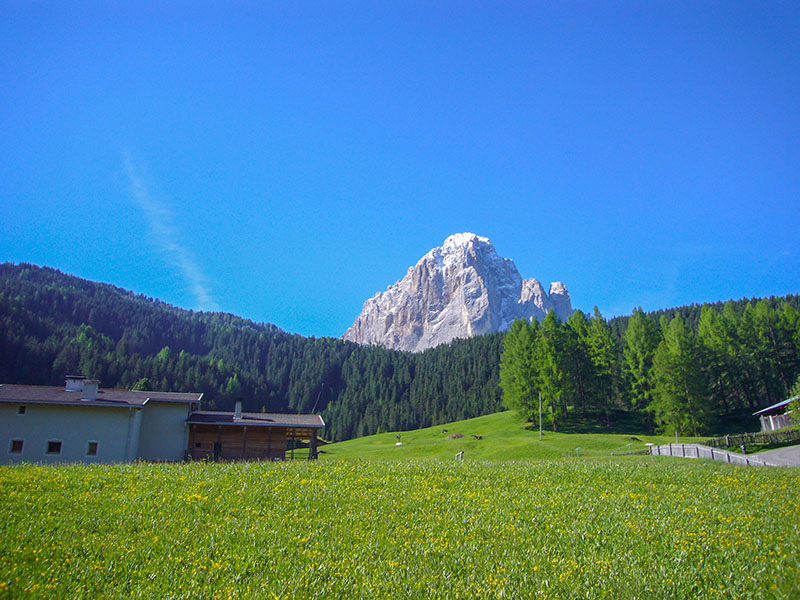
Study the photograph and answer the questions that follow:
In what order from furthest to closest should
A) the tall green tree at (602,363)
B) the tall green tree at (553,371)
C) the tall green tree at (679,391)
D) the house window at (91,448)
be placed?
1. the tall green tree at (602,363)
2. the tall green tree at (553,371)
3. the tall green tree at (679,391)
4. the house window at (91,448)

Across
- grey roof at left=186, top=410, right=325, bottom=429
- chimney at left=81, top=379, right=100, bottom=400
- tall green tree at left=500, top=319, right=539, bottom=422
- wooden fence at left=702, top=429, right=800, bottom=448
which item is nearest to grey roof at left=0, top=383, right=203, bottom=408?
chimney at left=81, top=379, right=100, bottom=400

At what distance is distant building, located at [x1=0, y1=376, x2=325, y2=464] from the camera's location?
3612 cm

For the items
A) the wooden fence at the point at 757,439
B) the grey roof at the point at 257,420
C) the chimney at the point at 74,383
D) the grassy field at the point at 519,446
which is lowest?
the grassy field at the point at 519,446

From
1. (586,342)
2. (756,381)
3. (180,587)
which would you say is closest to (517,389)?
(586,342)

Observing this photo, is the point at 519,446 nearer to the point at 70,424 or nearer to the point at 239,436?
the point at 239,436

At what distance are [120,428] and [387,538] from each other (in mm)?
34538

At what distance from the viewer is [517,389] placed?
241 ft

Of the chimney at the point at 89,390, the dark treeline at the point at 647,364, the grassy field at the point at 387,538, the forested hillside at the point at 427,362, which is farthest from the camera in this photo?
the forested hillside at the point at 427,362

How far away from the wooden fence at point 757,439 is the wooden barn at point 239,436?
37281 millimetres

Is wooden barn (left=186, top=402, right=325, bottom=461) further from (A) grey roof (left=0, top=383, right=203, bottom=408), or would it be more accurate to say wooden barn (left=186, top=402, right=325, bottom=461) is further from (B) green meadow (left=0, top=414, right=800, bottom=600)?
(B) green meadow (left=0, top=414, right=800, bottom=600)

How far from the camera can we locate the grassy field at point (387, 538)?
26.6 ft

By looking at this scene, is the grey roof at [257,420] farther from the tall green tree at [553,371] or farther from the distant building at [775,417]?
the distant building at [775,417]

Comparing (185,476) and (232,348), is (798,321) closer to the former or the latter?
(185,476)

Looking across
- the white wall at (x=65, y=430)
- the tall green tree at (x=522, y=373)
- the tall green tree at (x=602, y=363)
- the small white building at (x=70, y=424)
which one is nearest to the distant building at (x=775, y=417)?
the tall green tree at (x=602, y=363)
